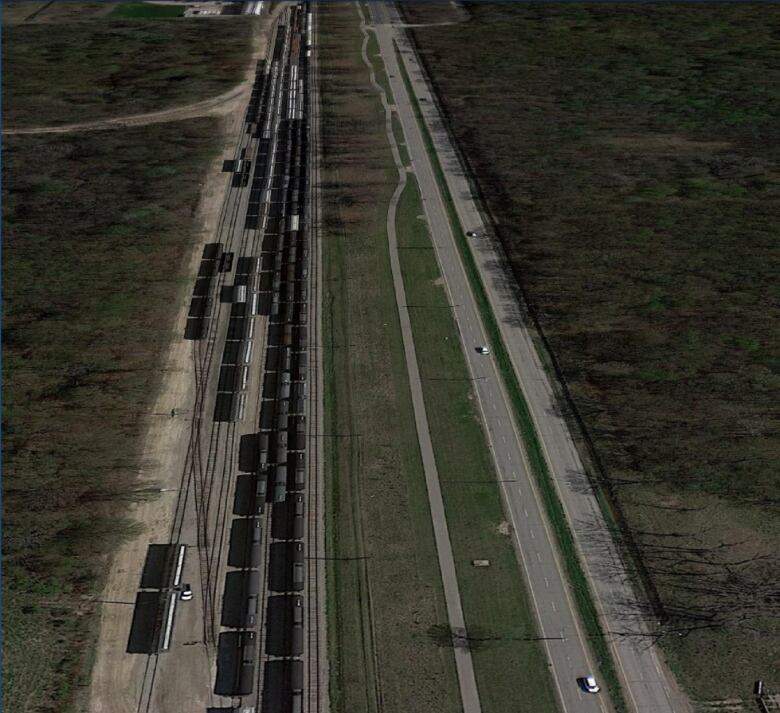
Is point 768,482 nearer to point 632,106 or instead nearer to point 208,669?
point 208,669

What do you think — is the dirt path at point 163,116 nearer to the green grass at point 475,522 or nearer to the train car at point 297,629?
the green grass at point 475,522

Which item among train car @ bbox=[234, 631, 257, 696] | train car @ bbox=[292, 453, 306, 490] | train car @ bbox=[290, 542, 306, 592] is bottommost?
train car @ bbox=[234, 631, 257, 696]

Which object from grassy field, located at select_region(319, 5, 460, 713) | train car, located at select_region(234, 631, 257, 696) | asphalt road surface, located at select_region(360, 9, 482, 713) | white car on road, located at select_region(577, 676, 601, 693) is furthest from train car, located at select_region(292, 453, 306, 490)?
white car on road, located at select_region(577, 676, 601, 693)

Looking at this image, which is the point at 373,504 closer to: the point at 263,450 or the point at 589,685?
the point at 263,450

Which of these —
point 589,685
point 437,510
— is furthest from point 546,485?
point 589,685

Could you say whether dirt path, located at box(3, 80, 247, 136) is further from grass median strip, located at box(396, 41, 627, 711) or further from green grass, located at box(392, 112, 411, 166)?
grass median strip, located at box(396, 41, 627, 711)

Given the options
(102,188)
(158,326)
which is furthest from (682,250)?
(102,188)

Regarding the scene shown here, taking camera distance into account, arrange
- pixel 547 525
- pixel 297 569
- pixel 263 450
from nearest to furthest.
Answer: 1. pixel 297 569
2. pixel 547 525
3. pixel 263 450
